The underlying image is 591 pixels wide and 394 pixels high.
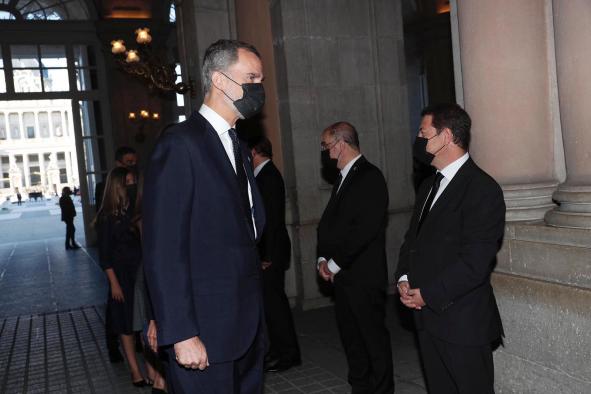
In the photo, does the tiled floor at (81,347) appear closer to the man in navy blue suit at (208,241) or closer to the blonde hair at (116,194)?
the blonde hair at (116,194)

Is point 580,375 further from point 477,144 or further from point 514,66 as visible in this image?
point 514,66

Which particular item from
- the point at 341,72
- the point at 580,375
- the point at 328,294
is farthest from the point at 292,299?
the point at 580,375

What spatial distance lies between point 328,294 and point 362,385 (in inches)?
121

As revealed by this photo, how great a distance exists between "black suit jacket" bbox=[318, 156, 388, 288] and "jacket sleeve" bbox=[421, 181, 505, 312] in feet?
3.96

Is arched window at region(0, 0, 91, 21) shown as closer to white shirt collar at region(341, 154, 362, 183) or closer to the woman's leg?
the woman's leg

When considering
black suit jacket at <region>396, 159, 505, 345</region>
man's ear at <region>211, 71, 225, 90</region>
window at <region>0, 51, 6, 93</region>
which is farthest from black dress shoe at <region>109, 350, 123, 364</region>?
window at <region>0, 51, 6, 93</region>

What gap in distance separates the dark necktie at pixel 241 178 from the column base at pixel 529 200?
2.14m

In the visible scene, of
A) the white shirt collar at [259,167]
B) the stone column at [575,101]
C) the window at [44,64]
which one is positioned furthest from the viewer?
the window at [44,64]

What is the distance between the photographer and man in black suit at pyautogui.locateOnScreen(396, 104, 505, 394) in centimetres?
271

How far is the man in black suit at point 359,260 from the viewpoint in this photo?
3.94m

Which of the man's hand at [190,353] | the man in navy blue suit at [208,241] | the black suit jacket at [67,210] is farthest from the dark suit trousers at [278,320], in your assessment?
the black suit jacket at [67,210]

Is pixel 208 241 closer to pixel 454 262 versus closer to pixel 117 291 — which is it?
pixel 454 262

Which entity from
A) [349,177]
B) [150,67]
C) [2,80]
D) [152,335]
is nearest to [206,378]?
[152,335]

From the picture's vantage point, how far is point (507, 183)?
3.82 meters
